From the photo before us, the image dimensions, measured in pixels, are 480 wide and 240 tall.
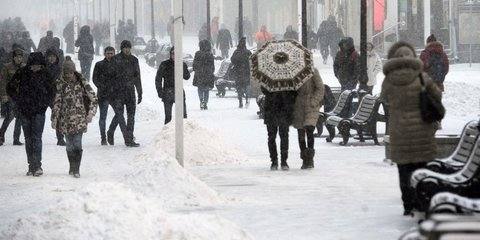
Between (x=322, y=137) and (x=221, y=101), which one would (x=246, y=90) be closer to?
(x=221, y=101)

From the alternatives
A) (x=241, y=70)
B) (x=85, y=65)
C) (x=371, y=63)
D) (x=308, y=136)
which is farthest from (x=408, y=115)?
(x=85, y=65)

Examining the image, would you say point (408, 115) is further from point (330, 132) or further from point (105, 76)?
point (105, 76)

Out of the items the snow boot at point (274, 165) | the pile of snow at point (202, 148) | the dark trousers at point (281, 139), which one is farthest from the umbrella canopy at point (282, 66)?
the pile of snow at point (202, 148)

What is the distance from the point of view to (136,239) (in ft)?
30.9

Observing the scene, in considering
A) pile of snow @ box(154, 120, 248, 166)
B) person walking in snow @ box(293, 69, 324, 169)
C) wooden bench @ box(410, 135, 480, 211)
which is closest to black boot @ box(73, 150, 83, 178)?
pile of snow @ box(154, 120, 248, 166)

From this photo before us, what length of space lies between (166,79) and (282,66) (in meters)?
6.36

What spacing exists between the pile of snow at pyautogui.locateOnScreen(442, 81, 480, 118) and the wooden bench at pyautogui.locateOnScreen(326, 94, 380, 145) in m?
6.77

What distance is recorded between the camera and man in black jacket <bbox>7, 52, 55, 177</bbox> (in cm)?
1817

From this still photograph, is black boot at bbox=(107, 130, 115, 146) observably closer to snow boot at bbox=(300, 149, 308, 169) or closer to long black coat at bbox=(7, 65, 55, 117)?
long black coat at bbox=(7, 65, 55, 117)

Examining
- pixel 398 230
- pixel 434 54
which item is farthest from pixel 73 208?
pixel 434 54

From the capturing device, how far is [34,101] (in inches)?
717

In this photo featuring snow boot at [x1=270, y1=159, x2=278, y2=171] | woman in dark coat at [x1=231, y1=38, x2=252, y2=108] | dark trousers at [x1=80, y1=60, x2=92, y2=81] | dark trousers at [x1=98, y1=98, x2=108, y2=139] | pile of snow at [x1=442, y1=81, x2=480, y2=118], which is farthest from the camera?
dark trousers at [x1=80, y1=60, x2=92, y2=81]

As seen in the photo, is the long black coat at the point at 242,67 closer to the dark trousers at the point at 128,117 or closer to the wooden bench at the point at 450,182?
the dark trousers at the point at 128,117

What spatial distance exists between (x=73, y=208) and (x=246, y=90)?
24.7 meters
